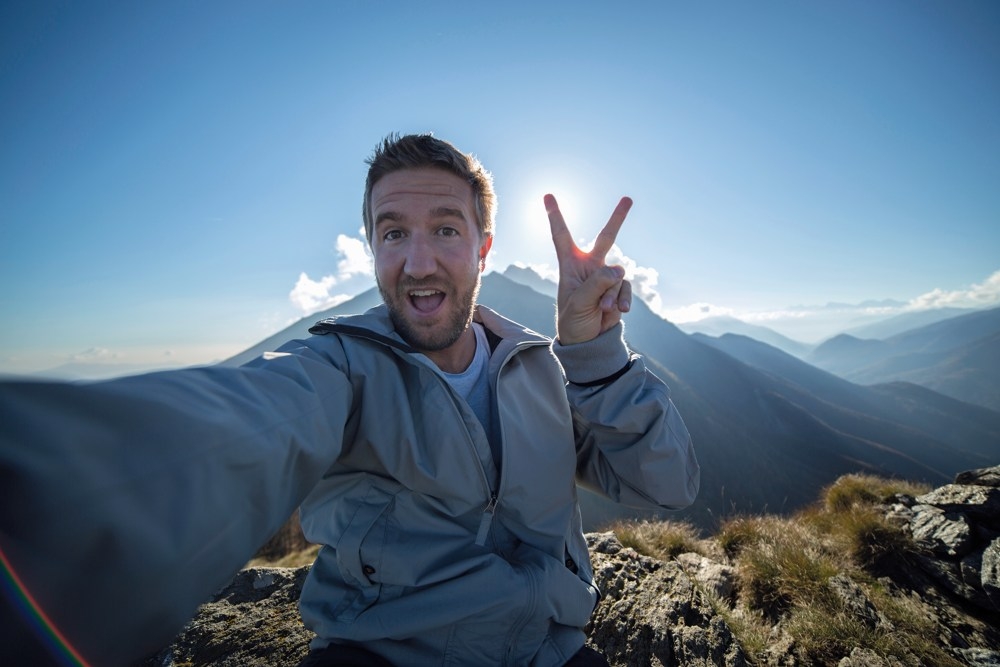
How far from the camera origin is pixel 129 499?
1002mm

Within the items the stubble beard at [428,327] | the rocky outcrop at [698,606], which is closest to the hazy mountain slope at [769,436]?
the rocky outcrop at [698,606]

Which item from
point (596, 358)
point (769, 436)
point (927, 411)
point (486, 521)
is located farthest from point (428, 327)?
point (927, 411)

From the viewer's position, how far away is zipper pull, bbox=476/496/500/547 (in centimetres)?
226

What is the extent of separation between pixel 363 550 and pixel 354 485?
0.36m

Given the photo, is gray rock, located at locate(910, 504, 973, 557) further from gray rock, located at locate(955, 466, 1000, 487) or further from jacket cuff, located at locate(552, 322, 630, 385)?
jacket cuff, located at locate(552, 322, 630, 385)

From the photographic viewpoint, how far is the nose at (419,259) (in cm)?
274

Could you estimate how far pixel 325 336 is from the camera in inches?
88.3

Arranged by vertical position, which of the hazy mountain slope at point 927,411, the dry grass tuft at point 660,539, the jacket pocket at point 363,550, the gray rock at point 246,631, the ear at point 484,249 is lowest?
the hazy mountain slope at point 927,411

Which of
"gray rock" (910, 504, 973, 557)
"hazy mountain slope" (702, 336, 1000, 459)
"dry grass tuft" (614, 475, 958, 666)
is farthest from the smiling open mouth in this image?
"hazy mountain slope" (702, 336, 1000, 459)

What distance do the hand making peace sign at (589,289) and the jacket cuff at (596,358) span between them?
2.7 inches

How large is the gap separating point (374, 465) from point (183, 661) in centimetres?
299

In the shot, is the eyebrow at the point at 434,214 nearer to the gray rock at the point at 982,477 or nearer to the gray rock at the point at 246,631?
the gray rock at the point at 246,631

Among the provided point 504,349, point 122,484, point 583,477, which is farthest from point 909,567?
point 122,484

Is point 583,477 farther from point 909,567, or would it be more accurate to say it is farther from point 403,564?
point 909,567
